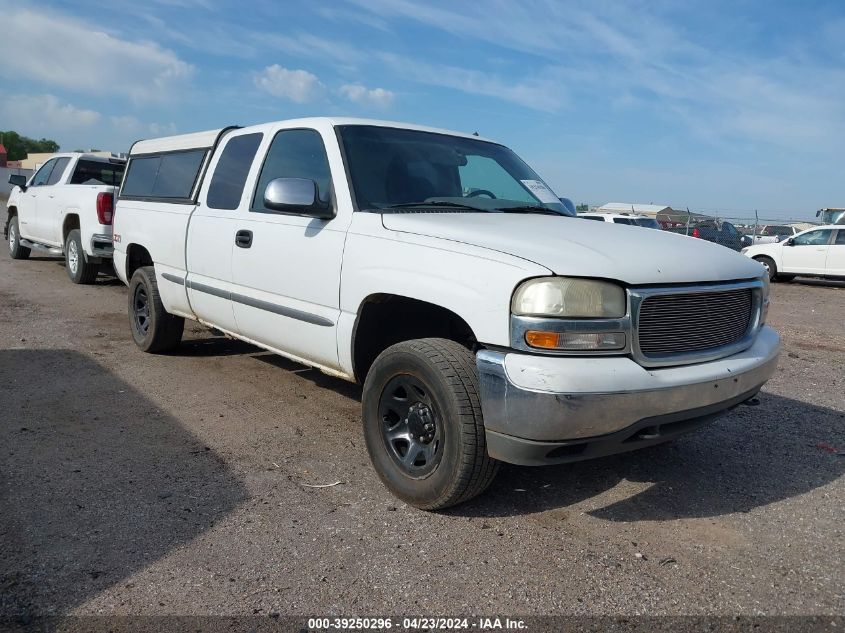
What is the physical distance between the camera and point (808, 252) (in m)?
16.8

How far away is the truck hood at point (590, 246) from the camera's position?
2.90 meters

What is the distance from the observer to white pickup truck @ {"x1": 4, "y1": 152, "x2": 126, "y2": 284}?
917cm

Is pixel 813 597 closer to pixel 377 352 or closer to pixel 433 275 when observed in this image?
pixel 433 275

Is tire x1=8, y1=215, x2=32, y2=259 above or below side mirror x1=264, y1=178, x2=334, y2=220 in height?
below

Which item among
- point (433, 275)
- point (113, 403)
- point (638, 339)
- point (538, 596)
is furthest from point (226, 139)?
point (538, 596)

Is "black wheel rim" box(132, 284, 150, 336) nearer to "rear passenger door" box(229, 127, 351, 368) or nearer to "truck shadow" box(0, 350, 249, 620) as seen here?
"truck shadow" box(0, 350, 249, 620)

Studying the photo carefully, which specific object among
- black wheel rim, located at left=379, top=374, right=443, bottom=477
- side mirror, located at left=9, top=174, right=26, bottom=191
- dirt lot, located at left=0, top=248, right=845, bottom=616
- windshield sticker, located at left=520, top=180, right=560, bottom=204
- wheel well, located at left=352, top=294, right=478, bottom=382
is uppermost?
side mirror, located at left=9, top=174, right=26, bottom=191

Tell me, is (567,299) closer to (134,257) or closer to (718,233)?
(134,257)

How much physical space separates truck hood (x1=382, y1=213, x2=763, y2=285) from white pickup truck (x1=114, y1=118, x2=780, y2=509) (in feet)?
0.04

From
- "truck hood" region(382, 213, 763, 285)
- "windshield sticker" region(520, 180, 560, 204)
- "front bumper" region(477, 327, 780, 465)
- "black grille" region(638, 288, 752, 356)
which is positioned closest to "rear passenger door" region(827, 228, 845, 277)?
"windshield sticker" region(520, 180, 560, 204)

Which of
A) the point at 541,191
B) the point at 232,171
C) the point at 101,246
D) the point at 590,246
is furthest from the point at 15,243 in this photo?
the point at 590,246

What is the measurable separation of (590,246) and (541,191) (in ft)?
5.55

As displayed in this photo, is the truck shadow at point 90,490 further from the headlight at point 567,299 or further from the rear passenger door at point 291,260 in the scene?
the headlight at point 567,299

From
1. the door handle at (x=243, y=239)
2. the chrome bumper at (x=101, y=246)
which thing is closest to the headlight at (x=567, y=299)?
the door handle at (x=243, y=239)
